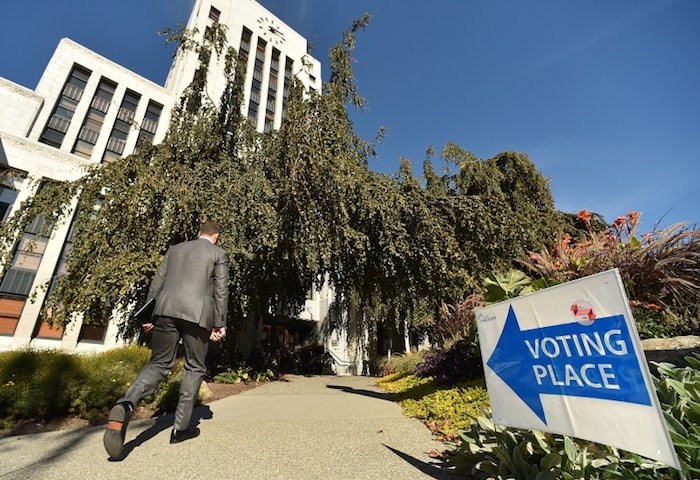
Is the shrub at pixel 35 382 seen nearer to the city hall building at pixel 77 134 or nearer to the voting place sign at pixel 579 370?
the voting place sign at pixel 579 370

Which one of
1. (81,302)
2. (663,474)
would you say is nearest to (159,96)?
(81,302)

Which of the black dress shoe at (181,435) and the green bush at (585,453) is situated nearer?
the green bush at (585,453)

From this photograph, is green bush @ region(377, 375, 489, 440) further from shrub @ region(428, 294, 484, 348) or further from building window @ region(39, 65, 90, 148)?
building window @ region(39, 65, 90, 148)

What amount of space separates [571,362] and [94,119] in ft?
77.3

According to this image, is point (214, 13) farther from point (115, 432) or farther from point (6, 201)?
point (115, 432)

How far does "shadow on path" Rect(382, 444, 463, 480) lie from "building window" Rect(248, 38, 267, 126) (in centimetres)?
2482

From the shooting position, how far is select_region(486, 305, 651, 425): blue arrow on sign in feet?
4.18

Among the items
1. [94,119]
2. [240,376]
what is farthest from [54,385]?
[94,119]

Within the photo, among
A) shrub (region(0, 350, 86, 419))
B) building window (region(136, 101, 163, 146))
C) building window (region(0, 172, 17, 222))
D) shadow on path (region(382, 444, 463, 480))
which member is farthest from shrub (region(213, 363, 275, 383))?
building window (region(136, 101, 163, 146))

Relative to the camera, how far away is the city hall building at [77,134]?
13.4 m

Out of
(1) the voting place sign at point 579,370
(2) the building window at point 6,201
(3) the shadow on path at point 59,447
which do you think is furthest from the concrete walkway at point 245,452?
(2) the building window at point 6,201

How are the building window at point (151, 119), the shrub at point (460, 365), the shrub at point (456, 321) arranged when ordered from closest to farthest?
the shrub at point (460, 365) → the shrub at point (456, 321) → the building window at point (151, 119)

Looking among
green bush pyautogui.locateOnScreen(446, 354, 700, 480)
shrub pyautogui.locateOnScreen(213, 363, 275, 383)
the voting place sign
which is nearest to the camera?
the voting place sign

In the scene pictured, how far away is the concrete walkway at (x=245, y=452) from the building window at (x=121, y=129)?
1941 cm
